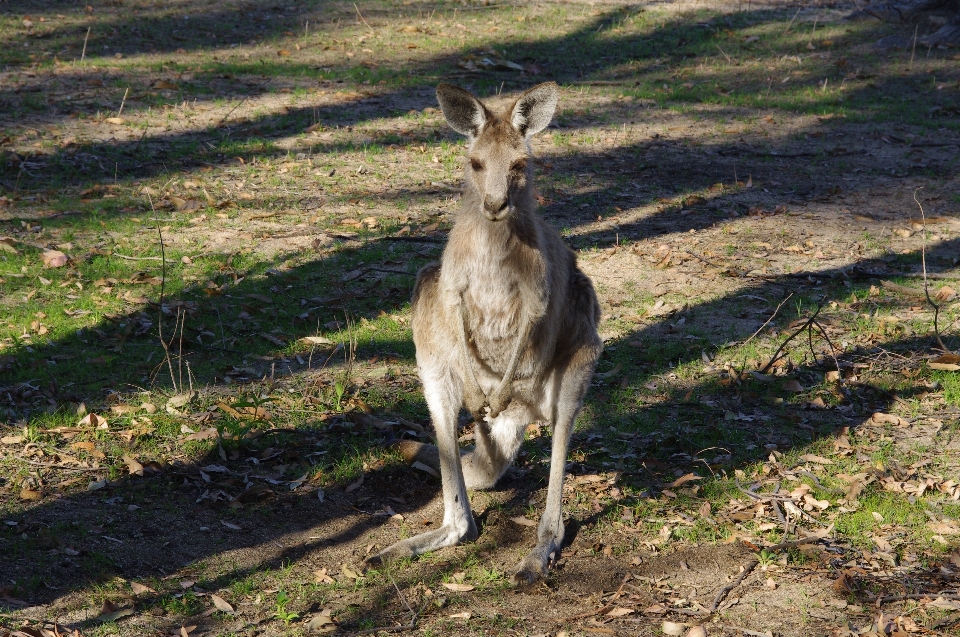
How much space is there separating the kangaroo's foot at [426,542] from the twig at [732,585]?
45.7 inches

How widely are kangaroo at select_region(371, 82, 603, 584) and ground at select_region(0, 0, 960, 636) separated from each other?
0.37m

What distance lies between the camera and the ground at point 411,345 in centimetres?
412

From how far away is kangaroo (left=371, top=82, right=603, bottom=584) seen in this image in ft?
14.0

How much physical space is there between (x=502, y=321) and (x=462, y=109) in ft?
3.29

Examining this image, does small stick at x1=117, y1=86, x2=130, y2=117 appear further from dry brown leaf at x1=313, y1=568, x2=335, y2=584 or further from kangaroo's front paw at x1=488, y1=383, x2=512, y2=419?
dry brown leaf at x1=313, y1=568, x2=335, y2=584

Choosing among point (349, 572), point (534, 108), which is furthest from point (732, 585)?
point (534, 108)

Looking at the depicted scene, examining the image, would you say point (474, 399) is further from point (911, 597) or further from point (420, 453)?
point (911, 597)

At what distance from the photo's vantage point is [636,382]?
6.19 meters

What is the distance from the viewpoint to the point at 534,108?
4324 millimetres

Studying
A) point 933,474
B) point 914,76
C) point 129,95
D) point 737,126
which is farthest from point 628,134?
point 933,474

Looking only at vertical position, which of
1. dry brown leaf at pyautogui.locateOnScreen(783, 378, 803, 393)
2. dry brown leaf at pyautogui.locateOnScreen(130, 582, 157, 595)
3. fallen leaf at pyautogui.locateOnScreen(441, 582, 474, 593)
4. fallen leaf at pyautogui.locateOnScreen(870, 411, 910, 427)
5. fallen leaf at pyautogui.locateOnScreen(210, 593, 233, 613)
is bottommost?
fallen leaf at pyautogui.locateOnScreen(870, 411, 910, 427)

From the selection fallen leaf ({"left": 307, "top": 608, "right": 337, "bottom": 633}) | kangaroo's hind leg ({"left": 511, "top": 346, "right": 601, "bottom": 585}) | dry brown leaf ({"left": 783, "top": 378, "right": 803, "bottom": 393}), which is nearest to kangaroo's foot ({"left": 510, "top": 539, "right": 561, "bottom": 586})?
kangaroo's hind leg ({"left": 511, "top": 346, "right": 601, "bottom": 585})

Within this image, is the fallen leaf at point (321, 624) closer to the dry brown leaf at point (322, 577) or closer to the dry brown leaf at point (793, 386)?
the dry brown leaf at point (322, 577)

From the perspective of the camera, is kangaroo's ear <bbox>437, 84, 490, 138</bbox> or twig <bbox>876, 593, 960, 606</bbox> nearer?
twig <bbox>876, 593, 960, 606</bbox>
